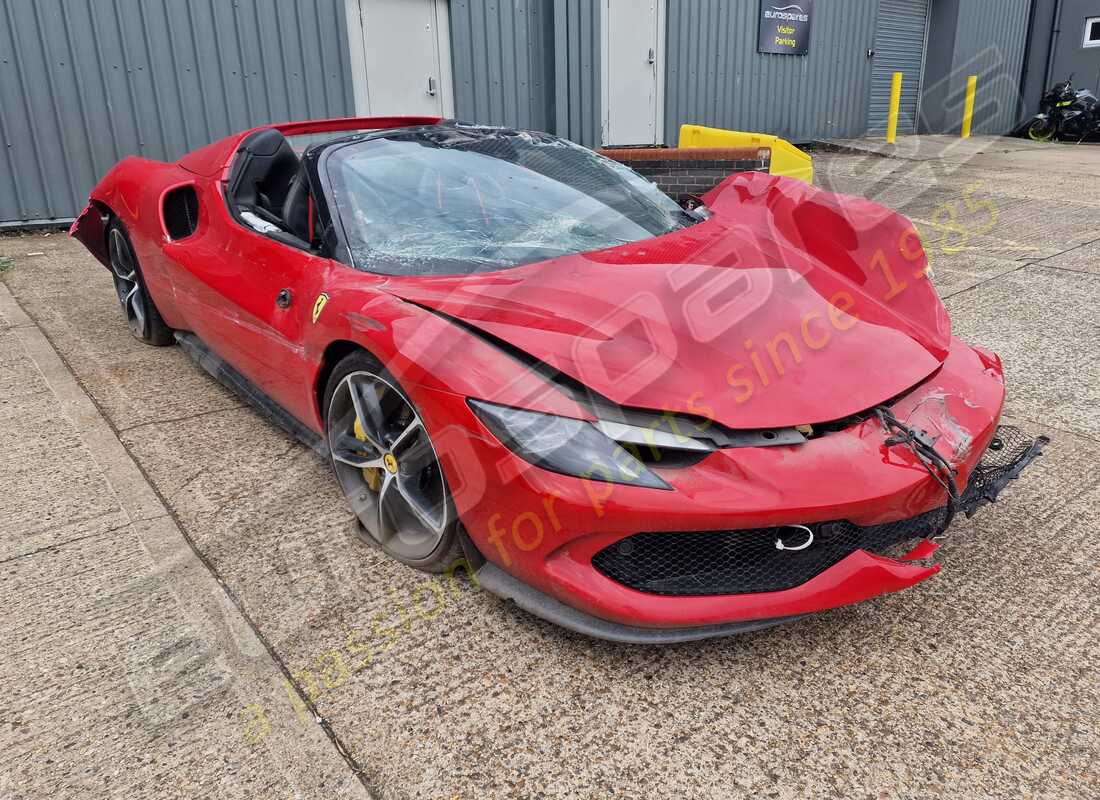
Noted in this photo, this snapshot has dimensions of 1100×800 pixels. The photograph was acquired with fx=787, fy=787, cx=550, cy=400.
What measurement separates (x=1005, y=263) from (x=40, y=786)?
606 cm

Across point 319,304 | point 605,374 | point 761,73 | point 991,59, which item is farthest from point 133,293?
point 991,59

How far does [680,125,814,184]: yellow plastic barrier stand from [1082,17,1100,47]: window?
13.2m

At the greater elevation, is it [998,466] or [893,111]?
[893,111]

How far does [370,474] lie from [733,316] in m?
1.13

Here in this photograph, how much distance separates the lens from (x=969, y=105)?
16031 mm

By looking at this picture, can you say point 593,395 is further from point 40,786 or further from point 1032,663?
point 40,786

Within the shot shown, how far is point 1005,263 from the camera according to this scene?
218 inches

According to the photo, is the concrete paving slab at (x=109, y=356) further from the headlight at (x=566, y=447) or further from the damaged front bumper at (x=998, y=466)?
the damaged front bumper at (x=998, y=466)

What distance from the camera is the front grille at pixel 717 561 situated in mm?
1691

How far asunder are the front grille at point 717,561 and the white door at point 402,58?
7.36 meters

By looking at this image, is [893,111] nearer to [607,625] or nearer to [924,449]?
[924,449]

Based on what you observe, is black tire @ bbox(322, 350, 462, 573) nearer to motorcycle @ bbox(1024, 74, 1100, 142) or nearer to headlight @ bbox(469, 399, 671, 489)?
headlight @ bbox(469, 399, 671, 489)

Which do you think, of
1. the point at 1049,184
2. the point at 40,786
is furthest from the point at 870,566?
the point at 1049,184

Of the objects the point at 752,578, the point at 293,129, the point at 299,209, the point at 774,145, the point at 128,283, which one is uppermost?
the point at 293,129
